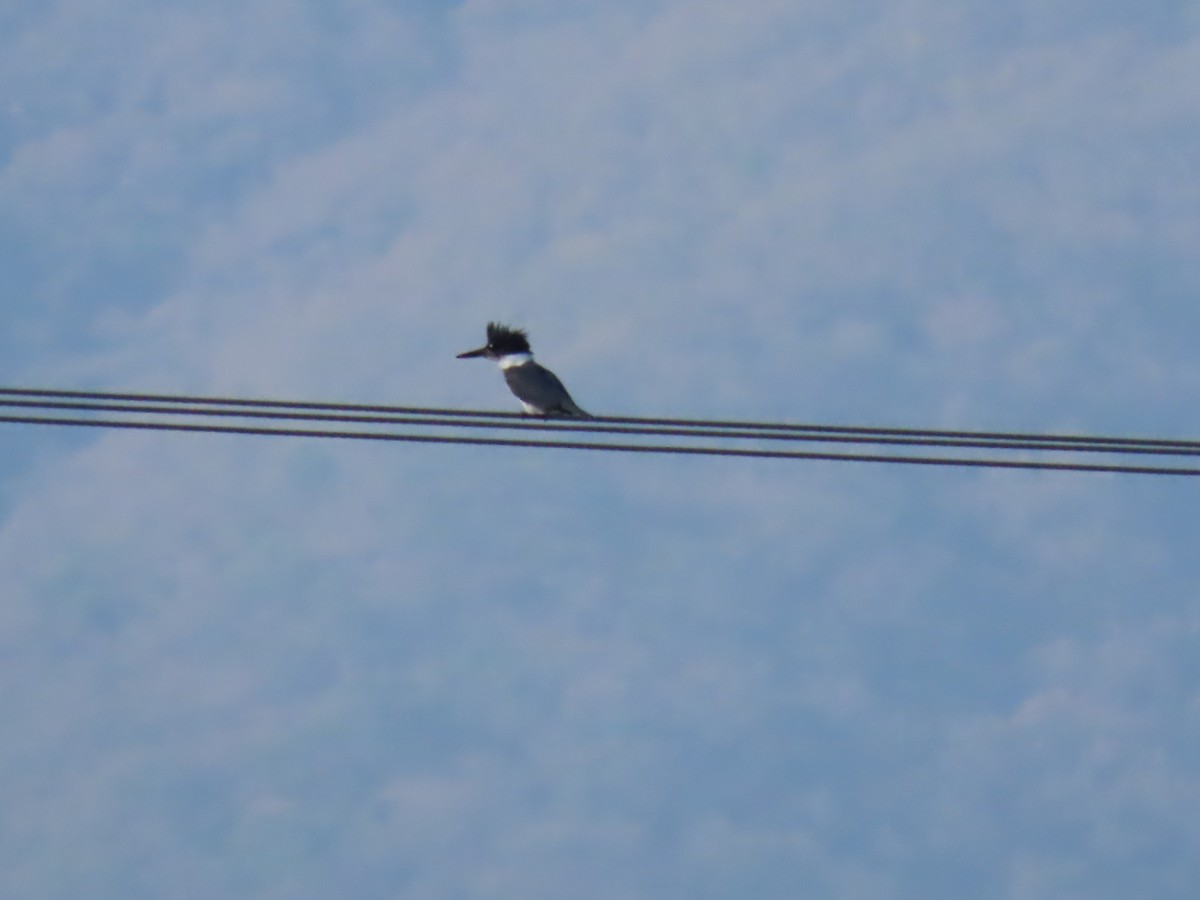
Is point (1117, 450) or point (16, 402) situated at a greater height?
point (1117, 450)

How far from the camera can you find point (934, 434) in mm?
8656

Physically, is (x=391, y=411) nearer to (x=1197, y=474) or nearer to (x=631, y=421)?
(x=631, y=421)

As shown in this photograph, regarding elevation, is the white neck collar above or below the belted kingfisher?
above

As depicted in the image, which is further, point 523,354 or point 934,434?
point 523,354

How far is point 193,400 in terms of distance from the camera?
8.67 m

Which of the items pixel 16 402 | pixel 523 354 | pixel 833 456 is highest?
pixel 523 354

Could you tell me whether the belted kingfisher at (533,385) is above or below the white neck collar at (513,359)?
below

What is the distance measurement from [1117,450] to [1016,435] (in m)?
0.46

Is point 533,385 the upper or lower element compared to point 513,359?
lower

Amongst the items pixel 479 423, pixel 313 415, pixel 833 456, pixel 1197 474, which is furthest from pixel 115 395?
pixel 1197 474

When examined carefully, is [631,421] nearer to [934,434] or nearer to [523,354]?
[934,434]

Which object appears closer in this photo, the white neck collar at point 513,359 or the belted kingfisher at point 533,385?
the belted kingfisher at point 533,385

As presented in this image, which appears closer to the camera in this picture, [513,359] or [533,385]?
[533,385]

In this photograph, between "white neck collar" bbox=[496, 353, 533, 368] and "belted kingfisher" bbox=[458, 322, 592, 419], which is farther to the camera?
"white neck collar" bbox=[496, 353, 533, 368]
